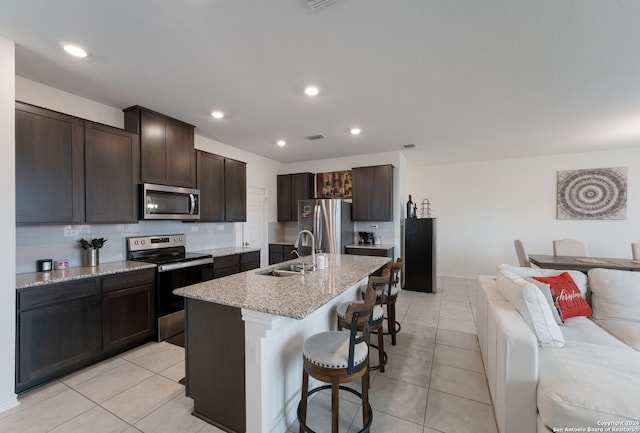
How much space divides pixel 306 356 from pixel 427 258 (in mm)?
4072

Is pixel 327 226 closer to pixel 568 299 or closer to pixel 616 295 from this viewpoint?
pixel 568 299

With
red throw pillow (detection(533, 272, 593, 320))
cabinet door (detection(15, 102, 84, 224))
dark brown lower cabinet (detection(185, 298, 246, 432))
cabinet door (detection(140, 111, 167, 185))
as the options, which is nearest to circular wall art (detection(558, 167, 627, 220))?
red throw pillow (detection(533, 272, 593, 320))

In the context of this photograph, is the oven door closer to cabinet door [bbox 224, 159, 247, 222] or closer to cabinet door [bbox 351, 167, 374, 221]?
cabinet door [bbox 224, 159, 247, 222]

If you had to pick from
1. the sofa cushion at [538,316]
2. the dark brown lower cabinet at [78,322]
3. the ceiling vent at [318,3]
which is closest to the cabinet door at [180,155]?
the dark brown lower cabinet at [78,322]

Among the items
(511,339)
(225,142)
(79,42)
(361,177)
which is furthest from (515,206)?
(79,42)

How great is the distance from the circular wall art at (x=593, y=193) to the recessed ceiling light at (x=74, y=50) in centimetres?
756

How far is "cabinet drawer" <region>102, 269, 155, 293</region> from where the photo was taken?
2.59 meters

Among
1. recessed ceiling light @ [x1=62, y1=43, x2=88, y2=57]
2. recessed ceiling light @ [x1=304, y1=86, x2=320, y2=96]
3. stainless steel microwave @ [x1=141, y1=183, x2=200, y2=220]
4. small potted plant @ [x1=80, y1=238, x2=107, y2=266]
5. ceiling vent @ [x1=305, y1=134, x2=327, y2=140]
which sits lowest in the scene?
small potted plant @ [x1=80, y1=238, x2=107, y2=266]

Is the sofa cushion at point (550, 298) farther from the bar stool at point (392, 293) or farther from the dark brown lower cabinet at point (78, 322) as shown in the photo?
the dark brown lower cabinet at point (78, 322)

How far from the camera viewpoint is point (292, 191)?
5797 millimetres

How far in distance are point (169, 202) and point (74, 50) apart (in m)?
1.73

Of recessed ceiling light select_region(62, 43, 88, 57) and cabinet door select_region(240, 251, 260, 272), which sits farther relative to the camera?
cabinet door select_region(240, 251, 260, 272)

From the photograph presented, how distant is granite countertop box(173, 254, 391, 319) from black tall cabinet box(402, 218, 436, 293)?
298 cm

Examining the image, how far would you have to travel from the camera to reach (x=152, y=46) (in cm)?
202
